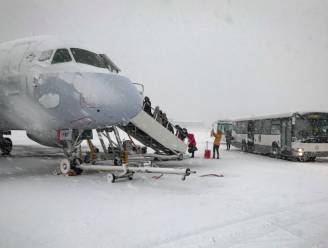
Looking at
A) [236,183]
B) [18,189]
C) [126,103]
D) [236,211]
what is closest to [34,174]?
[18,189]

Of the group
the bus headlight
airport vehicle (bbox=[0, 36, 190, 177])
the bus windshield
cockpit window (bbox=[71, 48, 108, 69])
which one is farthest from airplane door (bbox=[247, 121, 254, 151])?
cockpit window (bbox=[71, 48, 108, 69])

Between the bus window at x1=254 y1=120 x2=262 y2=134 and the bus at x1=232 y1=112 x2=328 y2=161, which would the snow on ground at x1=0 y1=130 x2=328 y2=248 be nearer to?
the bus at x1=232 y1=112 x2=328 y2=161

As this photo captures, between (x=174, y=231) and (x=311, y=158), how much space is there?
62.1ft

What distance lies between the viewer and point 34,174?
1266 cm

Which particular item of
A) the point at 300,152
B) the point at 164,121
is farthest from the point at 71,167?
the point at 300,152

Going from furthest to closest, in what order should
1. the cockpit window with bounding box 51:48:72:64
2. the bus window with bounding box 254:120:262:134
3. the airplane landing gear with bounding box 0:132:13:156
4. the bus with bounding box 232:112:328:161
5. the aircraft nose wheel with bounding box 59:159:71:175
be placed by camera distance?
the bus window with bounding box 254:120:262:134
the bus with bounding box 232:112:328:161
the airplane landing gear with bounding box 0:132:13:156
the aircraft nose wheel with bounding box 59:159:71:175
the cockpit window with bounding box 51:48:72:64

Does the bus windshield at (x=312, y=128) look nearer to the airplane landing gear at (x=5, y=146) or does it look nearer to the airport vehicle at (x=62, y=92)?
the airport vehicle at (x=62, y=92)

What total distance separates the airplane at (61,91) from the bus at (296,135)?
40.8ft

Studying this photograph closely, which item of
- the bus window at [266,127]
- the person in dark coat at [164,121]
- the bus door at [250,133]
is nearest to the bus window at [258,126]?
the bus window at [266,127]

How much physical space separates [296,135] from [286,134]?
947 mm

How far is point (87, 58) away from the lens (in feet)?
39.3

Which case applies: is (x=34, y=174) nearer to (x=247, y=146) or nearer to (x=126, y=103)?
(x=126, y=103)

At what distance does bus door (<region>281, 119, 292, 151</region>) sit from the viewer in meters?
21.5

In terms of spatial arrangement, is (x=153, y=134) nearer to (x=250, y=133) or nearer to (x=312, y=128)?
(x=312, y=128)
